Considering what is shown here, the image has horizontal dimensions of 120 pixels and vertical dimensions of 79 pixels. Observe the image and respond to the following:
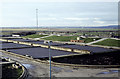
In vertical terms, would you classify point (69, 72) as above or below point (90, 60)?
below

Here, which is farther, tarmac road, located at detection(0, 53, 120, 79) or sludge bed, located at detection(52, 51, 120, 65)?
sludge bed, located at detection(52, 51, 120, 65)

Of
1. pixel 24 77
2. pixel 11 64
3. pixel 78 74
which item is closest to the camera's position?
pixel 24 77

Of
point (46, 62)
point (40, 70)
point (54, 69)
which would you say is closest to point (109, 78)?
point (54, 69)

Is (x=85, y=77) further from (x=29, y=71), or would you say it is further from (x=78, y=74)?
(x=29, y=71)

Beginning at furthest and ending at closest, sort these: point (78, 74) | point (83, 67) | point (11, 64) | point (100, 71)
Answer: point (11, 64) < point (83, 67) < point (100, 71) < point (78, 74)

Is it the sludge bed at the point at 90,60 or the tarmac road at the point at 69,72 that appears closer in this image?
the tarmac road at the point at 69,72

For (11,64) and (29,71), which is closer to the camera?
(29,71)

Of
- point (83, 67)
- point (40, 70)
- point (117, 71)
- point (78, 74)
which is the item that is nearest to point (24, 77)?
point (40, 70)

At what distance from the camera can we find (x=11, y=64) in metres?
46.1

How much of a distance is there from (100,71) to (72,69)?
21.5 ft

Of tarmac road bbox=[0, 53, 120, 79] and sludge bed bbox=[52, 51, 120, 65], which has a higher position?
sludge bed bbox=[52, 51, 120, 65]

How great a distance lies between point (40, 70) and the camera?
40625 mm

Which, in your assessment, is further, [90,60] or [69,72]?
[90,60]

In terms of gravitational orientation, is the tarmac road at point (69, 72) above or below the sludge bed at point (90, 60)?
below
